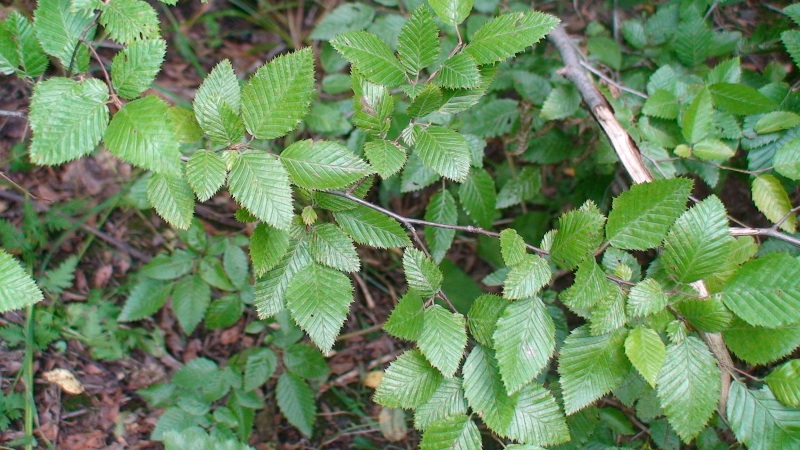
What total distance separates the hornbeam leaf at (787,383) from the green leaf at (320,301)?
41.8 inches

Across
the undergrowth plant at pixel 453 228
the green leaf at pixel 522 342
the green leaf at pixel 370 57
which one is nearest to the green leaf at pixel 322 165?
the undergrowth plant at pixel 453 228

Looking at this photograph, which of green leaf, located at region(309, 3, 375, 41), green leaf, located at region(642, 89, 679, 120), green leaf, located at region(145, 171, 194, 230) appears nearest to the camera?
green leaf, located at region(145, 171, 194, 230)

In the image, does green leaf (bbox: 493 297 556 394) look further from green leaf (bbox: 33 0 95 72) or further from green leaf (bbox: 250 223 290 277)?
green leaf (bbox: 33 0 95 72)

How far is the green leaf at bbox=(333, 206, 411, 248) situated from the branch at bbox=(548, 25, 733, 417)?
2.14 ft

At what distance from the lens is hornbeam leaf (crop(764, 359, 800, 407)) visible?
53.6 inches

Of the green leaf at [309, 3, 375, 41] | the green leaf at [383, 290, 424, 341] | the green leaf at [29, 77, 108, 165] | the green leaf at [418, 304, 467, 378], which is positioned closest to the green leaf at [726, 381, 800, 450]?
the green leaf at [418, 304, 467, 378]

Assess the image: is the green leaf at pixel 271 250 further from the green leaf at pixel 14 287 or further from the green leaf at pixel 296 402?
the green leaf at pixel 296 402

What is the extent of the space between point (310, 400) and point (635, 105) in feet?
5.22

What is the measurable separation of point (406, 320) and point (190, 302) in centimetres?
110

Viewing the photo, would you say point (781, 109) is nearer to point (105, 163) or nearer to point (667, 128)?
point (667, 128)

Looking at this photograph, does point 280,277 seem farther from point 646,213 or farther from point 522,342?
point 646,213

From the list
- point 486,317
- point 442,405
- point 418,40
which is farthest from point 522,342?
point 418,40

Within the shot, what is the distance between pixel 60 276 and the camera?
2.13m

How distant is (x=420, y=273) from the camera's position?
1404mm
